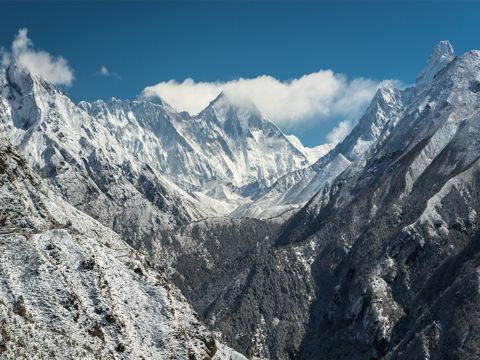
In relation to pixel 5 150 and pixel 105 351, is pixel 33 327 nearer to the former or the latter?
pixel 105 351

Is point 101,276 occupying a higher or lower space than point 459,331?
lower

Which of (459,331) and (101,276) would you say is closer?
(101,276)

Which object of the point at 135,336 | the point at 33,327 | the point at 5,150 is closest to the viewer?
the point at 33,327

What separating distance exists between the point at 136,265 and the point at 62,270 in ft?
63.0

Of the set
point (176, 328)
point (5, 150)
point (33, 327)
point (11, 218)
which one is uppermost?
point (5, 150)

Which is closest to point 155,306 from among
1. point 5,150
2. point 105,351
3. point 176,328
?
point 176,328

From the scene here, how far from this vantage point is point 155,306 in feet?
377

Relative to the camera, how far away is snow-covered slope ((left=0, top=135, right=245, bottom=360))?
9300 centimetres

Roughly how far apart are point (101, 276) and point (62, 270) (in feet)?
25.1

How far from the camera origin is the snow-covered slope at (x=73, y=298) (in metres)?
93.0

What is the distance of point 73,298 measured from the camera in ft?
330

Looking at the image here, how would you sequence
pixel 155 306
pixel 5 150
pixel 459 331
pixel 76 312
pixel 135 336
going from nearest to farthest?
pixel 76 312
pixel 135 336
pixel 155 306
pixel 5 150
pixel 459 331

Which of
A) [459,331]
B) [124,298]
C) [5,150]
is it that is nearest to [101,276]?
[124,298]

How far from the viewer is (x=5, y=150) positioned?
12662cm
